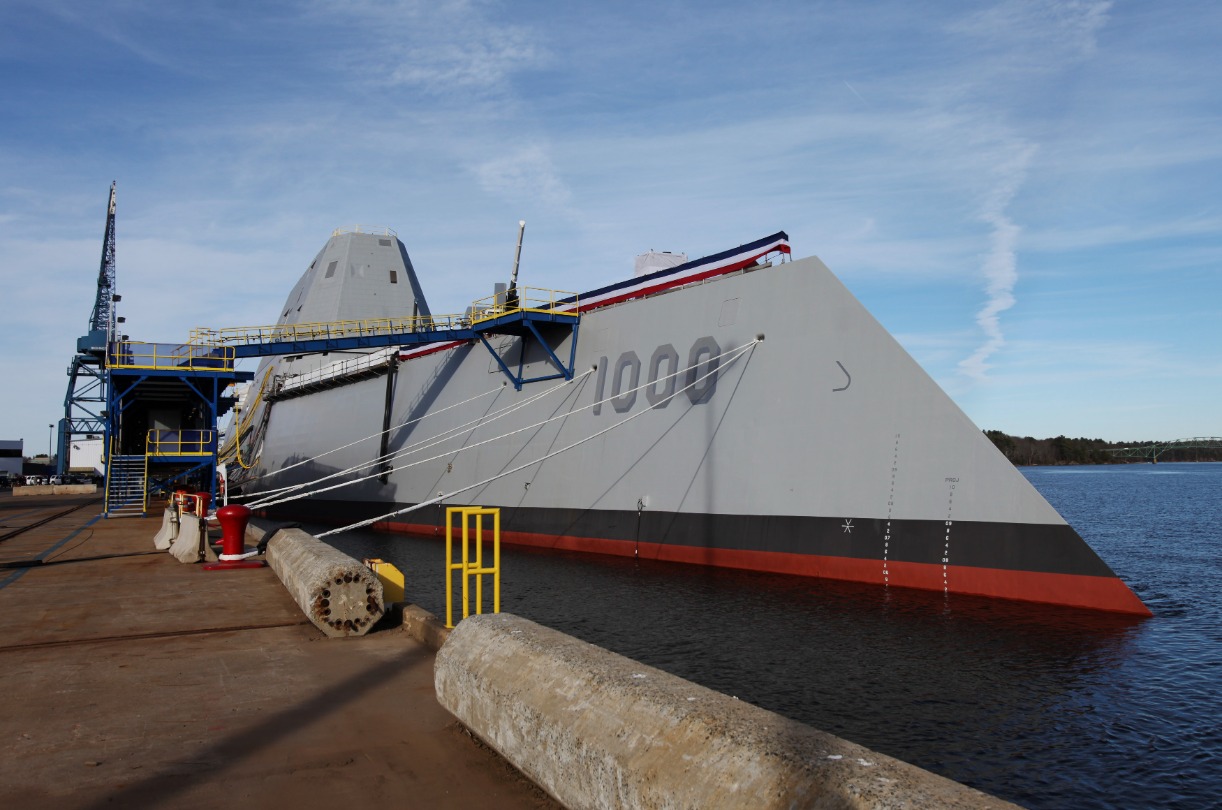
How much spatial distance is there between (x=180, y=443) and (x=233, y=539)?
15.9 metres

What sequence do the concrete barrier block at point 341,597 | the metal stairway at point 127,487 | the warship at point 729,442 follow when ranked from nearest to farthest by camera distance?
the concrete barrier block at point 341,597
the warship at point 729,442
the metal stairway at point 127,487

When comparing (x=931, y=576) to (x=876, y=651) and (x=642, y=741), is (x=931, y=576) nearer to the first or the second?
(x=876, y=651)

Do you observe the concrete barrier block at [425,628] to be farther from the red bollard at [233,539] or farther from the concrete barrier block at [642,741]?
the red bollard at [233,539]

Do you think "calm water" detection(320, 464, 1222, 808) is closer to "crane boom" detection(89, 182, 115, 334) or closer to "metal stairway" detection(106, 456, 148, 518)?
"metal stairway" detection(106, 456, 148, 518)

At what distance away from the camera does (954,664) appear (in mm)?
11336

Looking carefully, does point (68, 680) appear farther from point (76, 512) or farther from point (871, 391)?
point (76, 512)

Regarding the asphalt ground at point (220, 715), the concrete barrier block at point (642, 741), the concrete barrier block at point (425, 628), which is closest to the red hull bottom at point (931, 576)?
the concrete barrier block at point (425, 628)

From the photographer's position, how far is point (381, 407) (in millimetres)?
33094

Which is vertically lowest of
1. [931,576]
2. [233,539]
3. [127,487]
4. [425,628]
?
[931,576]

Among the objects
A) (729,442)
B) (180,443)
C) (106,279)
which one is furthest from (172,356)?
(106,279)

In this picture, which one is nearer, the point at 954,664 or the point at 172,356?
the point at 954,664

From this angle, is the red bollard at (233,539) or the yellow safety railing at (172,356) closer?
the red bollard at (233,539)

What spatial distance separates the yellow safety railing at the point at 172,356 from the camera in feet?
96.3

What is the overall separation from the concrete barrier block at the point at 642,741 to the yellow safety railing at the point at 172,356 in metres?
27.3
